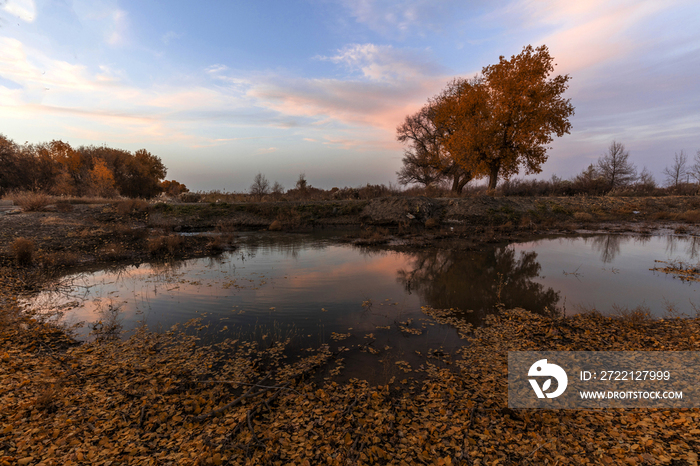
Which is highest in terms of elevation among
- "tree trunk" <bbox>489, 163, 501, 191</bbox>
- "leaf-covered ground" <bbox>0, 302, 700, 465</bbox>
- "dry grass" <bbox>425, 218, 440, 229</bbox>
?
"tree trunk" <bbox>489, 163, 501, 191</bbox>

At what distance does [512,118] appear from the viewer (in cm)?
2470

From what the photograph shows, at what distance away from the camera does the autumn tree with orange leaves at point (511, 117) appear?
23922 millimetres

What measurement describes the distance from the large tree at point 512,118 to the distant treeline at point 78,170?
37280mm

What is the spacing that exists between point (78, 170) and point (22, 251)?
46954 millimetres

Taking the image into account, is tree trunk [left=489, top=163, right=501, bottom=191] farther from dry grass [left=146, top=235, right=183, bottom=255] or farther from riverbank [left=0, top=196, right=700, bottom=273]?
dry grass [left=146, top=235, right=183, bottom=255]

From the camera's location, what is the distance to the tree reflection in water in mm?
8391

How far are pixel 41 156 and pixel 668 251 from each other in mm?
66755

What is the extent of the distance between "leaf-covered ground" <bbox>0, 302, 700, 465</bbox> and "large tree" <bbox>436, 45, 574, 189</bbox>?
22.3 metres

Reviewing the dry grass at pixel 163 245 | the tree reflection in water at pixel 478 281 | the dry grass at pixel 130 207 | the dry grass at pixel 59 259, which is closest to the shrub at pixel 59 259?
the dry grass at pixel 59 259

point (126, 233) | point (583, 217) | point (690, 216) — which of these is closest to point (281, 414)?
point (126, 233)

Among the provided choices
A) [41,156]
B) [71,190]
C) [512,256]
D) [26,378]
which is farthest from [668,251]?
[41,156]

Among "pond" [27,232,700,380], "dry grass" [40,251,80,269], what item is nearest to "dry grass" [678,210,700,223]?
"pond" [27,232,700,380]

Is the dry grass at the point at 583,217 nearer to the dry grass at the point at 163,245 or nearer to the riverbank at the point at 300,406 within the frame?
the riverbank at the point at 300,406

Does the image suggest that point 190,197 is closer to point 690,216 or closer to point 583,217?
point 583,217
